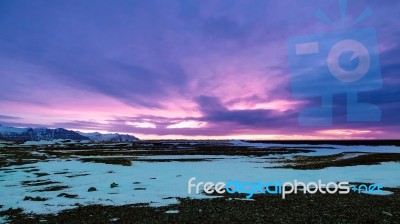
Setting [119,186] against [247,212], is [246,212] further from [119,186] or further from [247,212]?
[119,186]

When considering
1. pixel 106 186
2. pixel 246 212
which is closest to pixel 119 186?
pixel 106 186

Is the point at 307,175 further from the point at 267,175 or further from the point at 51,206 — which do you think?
the point at 51,206

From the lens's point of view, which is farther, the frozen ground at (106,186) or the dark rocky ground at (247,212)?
the frozen ground at (106,186)

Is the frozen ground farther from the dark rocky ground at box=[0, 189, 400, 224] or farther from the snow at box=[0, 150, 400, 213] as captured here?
the dark rocky ground at box=[0, 189, 400, 224]

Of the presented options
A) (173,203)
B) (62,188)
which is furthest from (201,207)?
(62,188)

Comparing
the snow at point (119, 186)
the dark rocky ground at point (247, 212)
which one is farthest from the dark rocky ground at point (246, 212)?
the snow at point (119, 186)

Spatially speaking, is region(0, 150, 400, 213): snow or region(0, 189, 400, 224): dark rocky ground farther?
region(0, 150, 400, 213): snow

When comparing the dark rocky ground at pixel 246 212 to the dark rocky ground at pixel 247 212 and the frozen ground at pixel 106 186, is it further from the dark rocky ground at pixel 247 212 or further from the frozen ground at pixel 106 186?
the frozen ground at pixel 106 186

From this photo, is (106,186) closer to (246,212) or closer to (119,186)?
(119,186)

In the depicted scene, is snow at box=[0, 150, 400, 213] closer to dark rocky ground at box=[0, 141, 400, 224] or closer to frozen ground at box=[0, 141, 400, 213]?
frozen ground at box=[0, 141, 400, 213]

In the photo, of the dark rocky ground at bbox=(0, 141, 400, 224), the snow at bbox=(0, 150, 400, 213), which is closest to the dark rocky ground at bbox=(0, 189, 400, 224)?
the dark rocky ground at bbox=(0, 141, 400, 224)

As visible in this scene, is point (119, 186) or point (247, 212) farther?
point (119, 186)

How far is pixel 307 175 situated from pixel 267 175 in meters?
3.26

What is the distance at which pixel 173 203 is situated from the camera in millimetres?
16203
